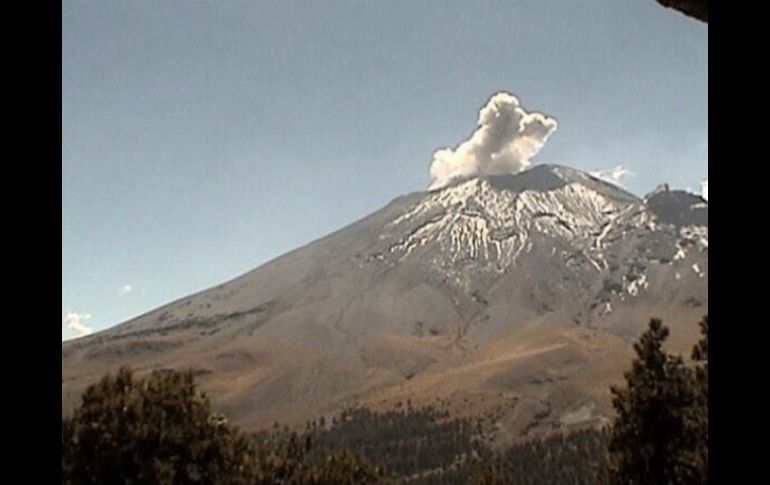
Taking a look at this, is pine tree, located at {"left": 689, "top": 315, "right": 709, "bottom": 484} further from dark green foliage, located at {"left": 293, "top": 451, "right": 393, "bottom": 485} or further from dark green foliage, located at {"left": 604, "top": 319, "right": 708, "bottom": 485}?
dark green foliage, located at {"left": 293, "top": 451, "right": 393, "bottom": 485}

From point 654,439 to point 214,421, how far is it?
7102 mm

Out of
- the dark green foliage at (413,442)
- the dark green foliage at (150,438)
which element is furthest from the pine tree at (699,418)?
the dark green foliage at (413,442)

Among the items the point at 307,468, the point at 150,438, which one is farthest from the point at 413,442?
the point at 150,438

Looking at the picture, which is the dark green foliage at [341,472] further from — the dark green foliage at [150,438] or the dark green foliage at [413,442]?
the dark green foliage at [413,442]

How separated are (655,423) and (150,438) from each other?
7.87 meters

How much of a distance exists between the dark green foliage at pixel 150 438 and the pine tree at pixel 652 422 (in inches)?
240

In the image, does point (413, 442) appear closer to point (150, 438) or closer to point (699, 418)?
point (150, 438)

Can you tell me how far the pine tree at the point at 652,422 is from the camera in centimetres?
1494
